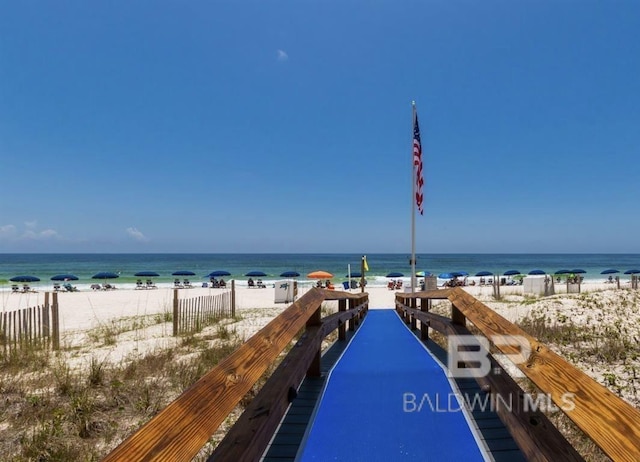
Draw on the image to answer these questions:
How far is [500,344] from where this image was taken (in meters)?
2.32

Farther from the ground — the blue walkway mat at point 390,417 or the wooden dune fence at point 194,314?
the blue walkway mat at point 390,417

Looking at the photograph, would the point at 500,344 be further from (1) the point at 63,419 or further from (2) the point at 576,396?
(1) the point at 63,419

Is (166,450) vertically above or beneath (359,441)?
above

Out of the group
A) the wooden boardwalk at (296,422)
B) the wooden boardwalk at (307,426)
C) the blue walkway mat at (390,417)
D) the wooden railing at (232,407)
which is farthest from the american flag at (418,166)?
the wooden railing at (232,407)

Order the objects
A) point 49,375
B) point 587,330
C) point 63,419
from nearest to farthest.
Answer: point 63,419, point 49,375, point 587,330

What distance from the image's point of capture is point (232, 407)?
1630 mm

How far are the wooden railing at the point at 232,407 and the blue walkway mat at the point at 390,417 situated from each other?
52 cm

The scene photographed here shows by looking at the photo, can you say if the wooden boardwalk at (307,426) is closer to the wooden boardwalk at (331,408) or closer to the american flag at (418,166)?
the wooden boardwalk at (331,408)

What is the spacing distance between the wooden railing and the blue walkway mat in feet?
1.70

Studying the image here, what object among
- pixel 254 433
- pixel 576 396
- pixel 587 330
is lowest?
pixel 587 330

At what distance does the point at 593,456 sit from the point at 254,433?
12.3 feet

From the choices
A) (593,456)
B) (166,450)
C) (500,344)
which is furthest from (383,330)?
(166,450)

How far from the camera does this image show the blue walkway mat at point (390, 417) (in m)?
2.61

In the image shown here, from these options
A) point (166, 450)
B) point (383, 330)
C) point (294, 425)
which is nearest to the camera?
point (166, 450)
